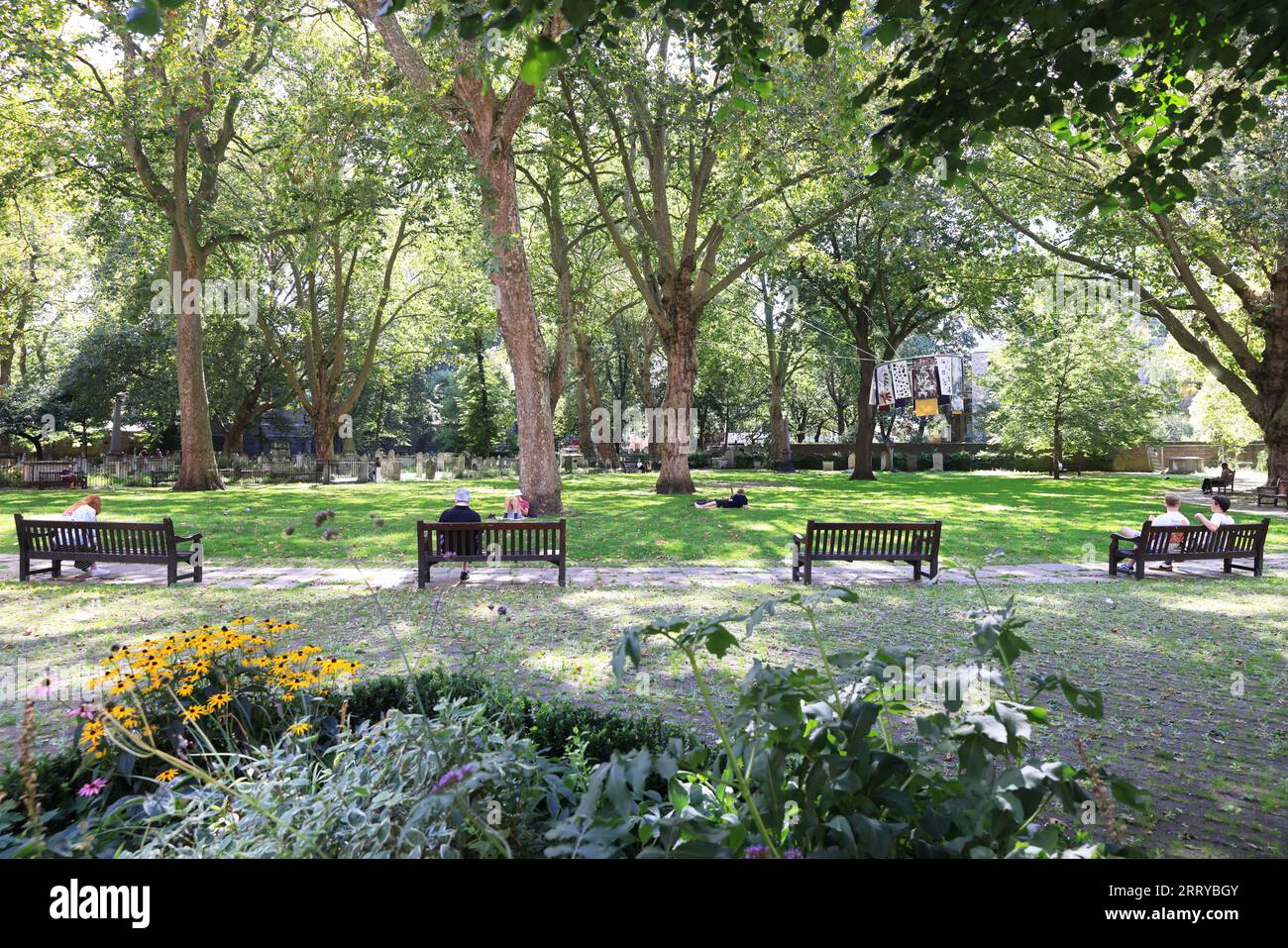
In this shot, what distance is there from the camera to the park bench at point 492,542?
9258 millimetres

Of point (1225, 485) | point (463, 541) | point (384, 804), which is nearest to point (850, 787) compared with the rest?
point (384, 804)

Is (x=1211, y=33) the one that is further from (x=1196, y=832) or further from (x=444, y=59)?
(x=444, y=59)

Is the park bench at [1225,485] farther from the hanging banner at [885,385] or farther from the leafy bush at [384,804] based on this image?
the leafy bush at [384,804]

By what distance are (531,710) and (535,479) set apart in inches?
492

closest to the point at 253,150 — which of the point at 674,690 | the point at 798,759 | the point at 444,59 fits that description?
the point at 444,59

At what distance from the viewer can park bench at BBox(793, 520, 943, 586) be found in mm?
9758

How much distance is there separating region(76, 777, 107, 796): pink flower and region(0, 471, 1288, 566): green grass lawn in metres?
6.64

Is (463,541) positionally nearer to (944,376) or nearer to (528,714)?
(528,714)

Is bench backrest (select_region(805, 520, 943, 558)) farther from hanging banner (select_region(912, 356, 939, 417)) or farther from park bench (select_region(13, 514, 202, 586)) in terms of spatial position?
hanging banner (select_region(912, 356, 939, 417))

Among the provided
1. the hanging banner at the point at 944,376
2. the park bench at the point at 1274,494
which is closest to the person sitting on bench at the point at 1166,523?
the park bench at the point at 1274,494

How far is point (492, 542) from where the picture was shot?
30.8 feet

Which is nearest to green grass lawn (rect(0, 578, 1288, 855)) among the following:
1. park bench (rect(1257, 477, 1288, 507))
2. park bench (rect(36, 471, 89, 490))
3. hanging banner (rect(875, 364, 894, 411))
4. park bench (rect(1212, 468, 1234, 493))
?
park bench (rect(1257, 477, 1288, 507))

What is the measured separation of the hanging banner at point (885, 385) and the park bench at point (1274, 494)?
40.8 ft

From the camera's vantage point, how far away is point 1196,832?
11.2 feet
